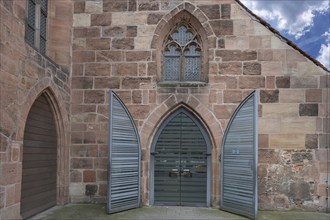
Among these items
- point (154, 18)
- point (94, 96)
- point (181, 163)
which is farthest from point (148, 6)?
point (181, 163)

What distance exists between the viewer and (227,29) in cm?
745

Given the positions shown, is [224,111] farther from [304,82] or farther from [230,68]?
[304,82]

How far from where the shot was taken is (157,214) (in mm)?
6652

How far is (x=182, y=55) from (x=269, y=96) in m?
2.13

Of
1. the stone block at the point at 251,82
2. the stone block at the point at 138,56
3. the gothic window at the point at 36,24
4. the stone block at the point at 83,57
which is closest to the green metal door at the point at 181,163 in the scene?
the stone block at the point at 251,82

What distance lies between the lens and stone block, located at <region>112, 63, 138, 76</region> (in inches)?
299

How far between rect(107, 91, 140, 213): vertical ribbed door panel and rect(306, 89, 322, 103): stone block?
12.2 feet

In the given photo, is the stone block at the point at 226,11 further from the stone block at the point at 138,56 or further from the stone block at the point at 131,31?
the stone block at the point at 131,31

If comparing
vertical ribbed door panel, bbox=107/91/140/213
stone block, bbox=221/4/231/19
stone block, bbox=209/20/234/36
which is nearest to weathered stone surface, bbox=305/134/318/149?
stone block, bbox=209/20/234/36

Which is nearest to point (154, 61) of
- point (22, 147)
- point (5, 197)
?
point (22, 147)

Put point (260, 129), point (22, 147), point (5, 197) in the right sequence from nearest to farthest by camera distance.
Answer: point (5, 197) → point (22, 147) → point (260, 129)

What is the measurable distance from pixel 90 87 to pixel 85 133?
104 cm

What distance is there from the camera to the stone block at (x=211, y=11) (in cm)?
748

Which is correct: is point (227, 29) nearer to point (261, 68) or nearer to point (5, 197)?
point (261, 68)
